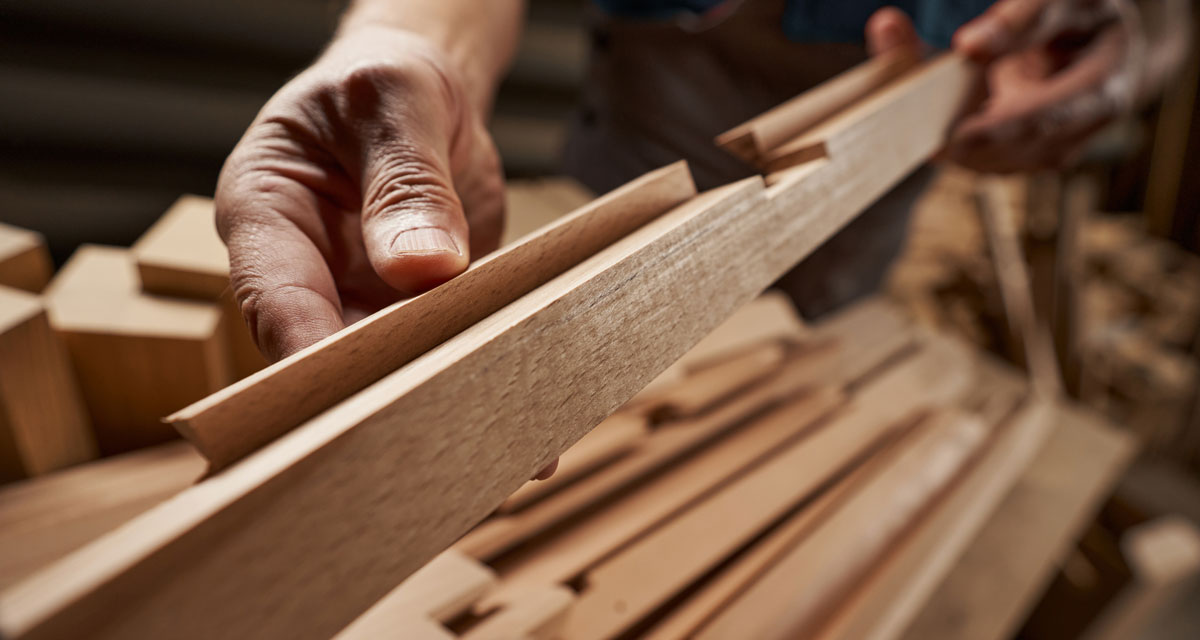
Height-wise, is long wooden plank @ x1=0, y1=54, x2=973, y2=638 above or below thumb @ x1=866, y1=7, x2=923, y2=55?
below

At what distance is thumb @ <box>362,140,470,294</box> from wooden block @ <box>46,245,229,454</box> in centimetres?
27

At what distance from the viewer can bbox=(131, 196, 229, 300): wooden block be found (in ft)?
1.91

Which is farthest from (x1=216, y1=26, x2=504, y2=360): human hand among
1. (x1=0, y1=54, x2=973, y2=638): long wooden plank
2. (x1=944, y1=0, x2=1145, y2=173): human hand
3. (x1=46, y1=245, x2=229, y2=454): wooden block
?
(x1=944, y1=0, x2=1145, y2=173): human hand

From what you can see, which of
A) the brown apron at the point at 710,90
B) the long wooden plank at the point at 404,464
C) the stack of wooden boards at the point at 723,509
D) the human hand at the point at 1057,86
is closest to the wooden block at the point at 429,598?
the stack of wooden boards at the point at 723,509

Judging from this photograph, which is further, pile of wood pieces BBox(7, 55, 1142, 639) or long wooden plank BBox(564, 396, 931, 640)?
long wooden plank BBox(564, 396, 931, 640)

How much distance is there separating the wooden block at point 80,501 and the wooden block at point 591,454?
0.31 metres

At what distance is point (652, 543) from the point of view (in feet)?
2.27

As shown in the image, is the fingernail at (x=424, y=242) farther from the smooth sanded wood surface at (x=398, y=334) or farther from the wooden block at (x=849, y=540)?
the wooden block at (x=849, y=540)

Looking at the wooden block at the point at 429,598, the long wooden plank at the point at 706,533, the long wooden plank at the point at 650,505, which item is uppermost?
the wooden block at the point at 429,598

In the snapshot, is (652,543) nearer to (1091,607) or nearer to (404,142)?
(404,142)

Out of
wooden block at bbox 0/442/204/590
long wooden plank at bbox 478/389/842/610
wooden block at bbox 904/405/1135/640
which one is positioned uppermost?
wooden block at bbox 0/442/204/590

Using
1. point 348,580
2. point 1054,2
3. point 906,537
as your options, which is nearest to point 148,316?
point 348,580

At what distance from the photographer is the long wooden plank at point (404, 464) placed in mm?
221

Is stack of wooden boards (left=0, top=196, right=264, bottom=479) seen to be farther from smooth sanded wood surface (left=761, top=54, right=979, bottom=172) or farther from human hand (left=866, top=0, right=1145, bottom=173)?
human hand (left=866, top=0, right=1145, bottom=173)
